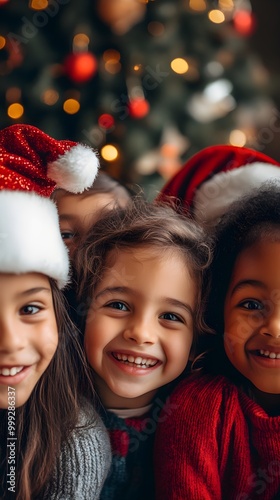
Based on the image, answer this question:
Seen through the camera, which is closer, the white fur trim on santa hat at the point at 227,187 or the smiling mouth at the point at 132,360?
the smiling mouth at the point at 132,360

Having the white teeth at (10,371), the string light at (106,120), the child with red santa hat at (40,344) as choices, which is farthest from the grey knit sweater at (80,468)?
the string light at (106,120)

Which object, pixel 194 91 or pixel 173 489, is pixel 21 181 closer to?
pixel 173 489

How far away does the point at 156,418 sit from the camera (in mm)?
780

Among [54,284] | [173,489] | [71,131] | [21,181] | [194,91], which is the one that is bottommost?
[173,489]

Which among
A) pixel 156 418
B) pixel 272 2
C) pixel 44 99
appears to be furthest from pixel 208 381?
pixel 272 2

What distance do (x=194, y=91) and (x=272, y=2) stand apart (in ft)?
2.48

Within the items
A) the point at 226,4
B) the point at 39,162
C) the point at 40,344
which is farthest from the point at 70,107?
the point at 40,344

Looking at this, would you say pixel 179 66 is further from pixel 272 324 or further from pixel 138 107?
pixel 272 324

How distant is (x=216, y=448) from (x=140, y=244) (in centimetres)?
29

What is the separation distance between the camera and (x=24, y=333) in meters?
0.69

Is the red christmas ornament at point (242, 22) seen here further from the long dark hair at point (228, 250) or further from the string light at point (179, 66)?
the long dark hair at point (228, 250)

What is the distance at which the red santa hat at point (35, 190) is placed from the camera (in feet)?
2.24

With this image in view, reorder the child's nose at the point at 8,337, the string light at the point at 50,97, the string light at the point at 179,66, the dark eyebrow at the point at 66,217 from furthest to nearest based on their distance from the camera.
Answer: the string light at the point at 179,66 < the string light at the point at 50,97 < the dark eyebrow at the point at 66,217 < the child's nose at the point at 8,337

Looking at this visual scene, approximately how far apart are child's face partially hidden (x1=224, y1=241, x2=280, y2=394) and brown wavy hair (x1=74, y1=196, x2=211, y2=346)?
1.8 inches
